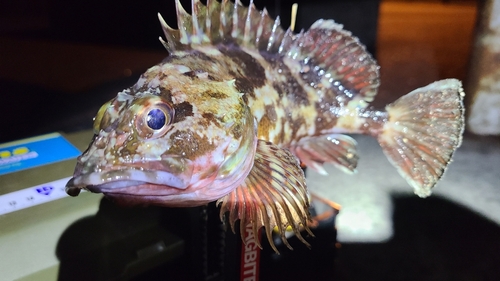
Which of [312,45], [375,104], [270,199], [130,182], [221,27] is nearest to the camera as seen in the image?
[130,182]

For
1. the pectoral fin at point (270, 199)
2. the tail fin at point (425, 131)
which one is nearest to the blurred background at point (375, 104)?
the tail fin at point (425, 131)

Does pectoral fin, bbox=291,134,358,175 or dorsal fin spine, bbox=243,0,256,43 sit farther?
pectoral fin, bbox=291,134,358,175

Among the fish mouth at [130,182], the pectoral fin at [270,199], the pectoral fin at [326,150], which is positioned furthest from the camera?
the pectoral fin at [326,150]

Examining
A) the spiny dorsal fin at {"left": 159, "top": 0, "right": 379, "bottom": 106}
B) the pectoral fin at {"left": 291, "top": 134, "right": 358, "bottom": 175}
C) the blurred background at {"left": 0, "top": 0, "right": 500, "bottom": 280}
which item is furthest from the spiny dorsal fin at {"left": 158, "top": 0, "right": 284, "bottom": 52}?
the blurred background at {"left": 0, "top": 0, "right": 500, "bottom": 280}

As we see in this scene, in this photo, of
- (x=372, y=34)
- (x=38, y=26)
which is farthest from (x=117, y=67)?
(x=372, y=34)

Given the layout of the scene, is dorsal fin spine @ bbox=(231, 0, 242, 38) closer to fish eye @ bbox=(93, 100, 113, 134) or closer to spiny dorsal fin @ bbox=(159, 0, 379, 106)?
spiny dorsal fin @ bbox=(159, 0, 379, 106)

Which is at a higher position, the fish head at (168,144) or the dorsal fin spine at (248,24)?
the dorsal fin spine at (248,24)

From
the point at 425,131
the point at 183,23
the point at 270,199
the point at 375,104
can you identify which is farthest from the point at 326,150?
the point at 375,104

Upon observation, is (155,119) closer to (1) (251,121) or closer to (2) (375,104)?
(1) (251,121)

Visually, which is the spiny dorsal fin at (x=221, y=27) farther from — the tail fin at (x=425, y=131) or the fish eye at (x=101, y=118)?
the tail fin at (x=425, y=131)
